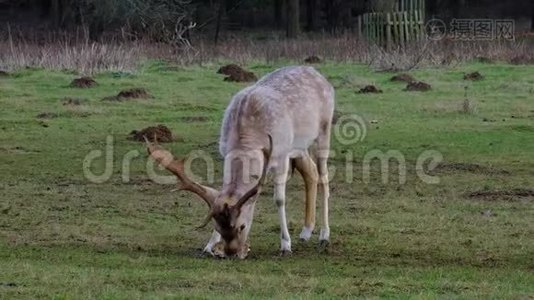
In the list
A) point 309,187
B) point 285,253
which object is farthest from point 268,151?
point 309,187

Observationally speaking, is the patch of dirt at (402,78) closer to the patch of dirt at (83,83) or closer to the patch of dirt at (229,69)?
the patch of dirt at (229,69)

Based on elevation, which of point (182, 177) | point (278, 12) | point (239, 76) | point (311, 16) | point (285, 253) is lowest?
point (311, 16)

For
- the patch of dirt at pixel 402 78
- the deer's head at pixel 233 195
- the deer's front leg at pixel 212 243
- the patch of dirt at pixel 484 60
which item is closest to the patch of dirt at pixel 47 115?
the patch of dirt at pixel 402 78

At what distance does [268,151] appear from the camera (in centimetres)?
959

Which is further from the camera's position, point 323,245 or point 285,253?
point 323,245

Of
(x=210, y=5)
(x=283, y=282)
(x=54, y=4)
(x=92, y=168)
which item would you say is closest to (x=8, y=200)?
(x=92, y=168)

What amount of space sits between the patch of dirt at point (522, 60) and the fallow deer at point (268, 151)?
17.9 m

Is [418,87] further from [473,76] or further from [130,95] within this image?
[130,95]

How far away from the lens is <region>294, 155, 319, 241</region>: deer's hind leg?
10.6m

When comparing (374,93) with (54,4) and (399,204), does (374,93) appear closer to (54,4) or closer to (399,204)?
(399,204)

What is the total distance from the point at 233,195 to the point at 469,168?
20.7 feet

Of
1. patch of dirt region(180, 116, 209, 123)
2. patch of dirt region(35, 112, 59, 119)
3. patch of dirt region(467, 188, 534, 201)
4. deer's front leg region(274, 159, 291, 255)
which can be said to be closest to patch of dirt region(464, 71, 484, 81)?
patch of dirt region(180, 116, 209, 123)

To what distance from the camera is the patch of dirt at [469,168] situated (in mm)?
14547

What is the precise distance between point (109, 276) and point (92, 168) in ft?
21.6
